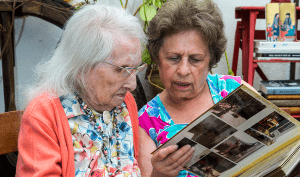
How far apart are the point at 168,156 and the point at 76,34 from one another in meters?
0.49

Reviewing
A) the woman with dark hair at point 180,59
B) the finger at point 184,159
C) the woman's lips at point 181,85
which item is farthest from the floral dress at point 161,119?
the finger at point 184,159

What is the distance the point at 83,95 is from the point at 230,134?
490mm

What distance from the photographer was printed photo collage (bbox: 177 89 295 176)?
29.1 inches

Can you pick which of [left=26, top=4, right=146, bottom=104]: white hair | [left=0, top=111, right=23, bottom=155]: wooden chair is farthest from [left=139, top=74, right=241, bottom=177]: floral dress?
[left=0, top=111, right=23, bottom=155]: wooden chair

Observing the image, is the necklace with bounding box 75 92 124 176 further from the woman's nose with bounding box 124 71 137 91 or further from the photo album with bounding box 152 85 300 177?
the photo album with bounding box 152 85 300 177

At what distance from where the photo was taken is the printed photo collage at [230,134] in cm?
74

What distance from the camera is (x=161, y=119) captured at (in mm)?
1192

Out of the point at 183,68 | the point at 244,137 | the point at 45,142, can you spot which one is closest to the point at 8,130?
the point at 45,142

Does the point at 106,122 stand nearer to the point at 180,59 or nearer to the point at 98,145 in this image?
the point at 98,145

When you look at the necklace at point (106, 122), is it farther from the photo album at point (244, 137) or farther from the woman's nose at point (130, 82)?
the photo album at point (244, 137)

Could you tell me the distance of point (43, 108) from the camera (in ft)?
2.71

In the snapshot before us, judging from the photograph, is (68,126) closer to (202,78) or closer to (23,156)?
(23,156)

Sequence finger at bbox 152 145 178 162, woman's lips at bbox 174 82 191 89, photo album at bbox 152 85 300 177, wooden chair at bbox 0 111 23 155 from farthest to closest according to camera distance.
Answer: woman's lips at bbox 174 82 191 89, wooden chair at bbox 0 111 23 155, finger at bbox 152 145 178 162, photo album at bbox 152 85 300 177

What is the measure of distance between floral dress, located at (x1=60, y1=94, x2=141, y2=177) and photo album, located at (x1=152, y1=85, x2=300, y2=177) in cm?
23
